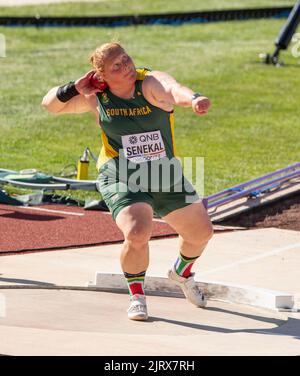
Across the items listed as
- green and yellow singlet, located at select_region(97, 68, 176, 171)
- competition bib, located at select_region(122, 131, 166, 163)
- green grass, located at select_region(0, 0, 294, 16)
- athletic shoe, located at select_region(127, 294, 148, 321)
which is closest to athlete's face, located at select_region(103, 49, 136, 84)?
green and yellow singlet, located at select_region(97, 68, 176, 171)

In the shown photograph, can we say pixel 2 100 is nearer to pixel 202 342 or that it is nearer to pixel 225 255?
pixel 225 255

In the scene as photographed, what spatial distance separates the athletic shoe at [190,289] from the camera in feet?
31.5

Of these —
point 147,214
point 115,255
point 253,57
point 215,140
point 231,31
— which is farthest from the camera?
point 231,31

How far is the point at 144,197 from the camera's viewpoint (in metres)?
9.14

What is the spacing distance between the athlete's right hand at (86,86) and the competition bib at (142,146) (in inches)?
15.9

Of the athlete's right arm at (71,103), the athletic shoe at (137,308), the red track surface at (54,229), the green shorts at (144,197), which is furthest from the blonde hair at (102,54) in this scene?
the red track surface at (54,229)

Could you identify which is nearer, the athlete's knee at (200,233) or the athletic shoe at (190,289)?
the athlete's knee at (200,233)

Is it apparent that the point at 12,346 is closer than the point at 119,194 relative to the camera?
Yes

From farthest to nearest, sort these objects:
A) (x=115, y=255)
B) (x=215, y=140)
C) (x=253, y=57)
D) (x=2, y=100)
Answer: (x=253, y=57)
(x=2, y=100)
(x=215, y=140)
(x=115, y=255)

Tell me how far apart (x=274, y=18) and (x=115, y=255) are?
16.7m

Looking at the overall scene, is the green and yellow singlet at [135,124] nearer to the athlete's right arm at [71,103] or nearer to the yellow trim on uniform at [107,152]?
the yellow trim on uniform at [107,152]

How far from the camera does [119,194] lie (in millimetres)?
9094
